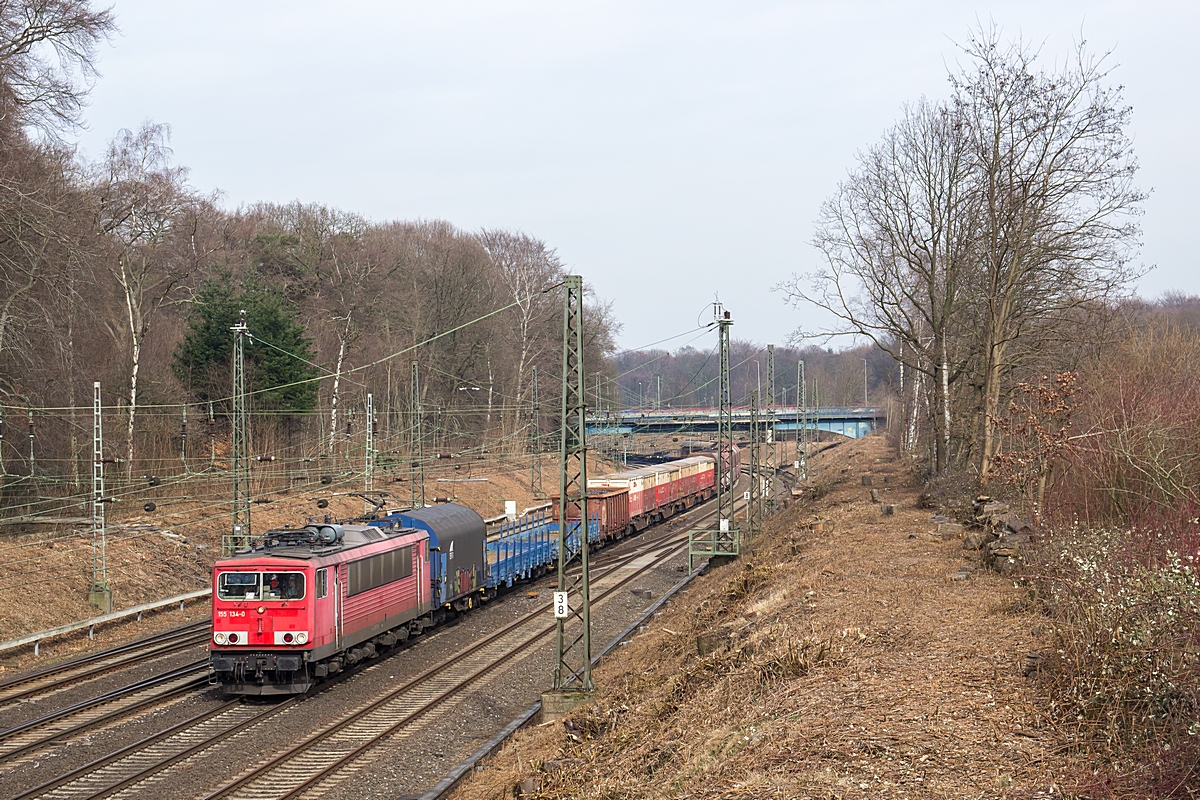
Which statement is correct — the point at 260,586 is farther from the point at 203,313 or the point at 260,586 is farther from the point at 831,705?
the point at 203,313

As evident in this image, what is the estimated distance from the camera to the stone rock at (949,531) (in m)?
22.7

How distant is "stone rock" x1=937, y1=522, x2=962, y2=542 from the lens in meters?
22.7

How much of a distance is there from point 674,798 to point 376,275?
5341 centimetres

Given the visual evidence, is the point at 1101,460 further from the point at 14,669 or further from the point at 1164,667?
the point at 14,669

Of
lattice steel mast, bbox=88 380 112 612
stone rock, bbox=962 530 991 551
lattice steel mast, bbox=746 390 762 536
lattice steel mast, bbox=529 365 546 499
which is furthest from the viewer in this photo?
lattice steel mast, bbox=529 365 546 499

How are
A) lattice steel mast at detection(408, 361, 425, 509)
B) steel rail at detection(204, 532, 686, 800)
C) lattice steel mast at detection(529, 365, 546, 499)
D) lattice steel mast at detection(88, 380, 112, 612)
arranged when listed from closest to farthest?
steel rail at detection(204, 532, 686, 800)
lattice steel mast at detection(88, 380, 112, 612)
lattice steel mast at detection(408, 361, 425, 509)
lattice steel mast at detection(529, 365, 546, 499)

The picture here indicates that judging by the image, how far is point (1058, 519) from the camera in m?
14.5

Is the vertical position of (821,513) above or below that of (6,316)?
below

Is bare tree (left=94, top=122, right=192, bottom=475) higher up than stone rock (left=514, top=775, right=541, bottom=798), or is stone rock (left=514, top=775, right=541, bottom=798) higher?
bare tree (left=94, top=122, right=192, bottom=475)

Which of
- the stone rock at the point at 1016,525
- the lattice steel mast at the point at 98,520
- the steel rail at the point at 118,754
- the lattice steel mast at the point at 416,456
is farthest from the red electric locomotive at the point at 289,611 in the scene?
the stone rock at the point at 1016,525

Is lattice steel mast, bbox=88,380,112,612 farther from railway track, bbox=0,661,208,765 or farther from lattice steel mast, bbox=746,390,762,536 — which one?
lattice steel mast, bbox=746,390,762,536

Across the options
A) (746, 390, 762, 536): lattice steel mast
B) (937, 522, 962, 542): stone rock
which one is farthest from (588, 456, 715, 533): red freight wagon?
(937, 522, 962, 542): stone rock

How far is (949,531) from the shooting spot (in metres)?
23.1

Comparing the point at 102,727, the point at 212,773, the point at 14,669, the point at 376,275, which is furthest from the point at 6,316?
the point at 376,275
